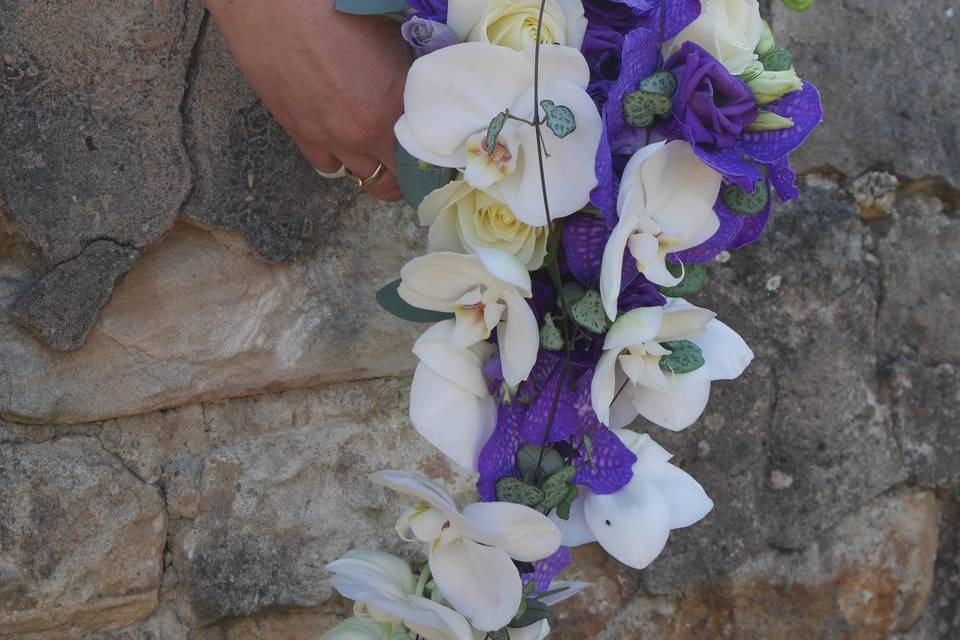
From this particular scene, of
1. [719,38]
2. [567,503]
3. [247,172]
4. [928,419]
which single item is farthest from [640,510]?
[928,419]

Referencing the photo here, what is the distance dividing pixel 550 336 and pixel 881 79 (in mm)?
883

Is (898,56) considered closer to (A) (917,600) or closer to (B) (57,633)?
(A) (917,600)

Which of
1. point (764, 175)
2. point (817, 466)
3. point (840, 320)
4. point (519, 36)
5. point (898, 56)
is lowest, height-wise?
point (817, 466)

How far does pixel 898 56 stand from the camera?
4.62ft

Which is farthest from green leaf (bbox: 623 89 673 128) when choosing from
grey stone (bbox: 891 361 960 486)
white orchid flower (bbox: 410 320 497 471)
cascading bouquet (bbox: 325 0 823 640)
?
grey stone (bbox: 891 361 960 486)

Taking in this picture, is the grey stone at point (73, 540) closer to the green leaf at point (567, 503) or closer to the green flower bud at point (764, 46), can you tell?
the green leaf at point (567, 503)

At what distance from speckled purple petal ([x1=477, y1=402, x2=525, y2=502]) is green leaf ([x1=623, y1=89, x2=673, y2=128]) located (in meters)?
0.26

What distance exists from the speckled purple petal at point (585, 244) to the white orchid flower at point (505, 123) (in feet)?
0.13

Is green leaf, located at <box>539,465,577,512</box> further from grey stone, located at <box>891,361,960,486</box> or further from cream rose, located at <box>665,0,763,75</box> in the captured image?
grey stone, located at <box>891,361,960,486</box>

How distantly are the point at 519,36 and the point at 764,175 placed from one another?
0.78 ft

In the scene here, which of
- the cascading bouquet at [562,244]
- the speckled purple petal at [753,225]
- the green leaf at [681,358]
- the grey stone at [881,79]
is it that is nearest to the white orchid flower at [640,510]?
the cascading bouquet at [562,244]

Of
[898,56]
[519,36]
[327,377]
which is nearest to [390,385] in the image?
[327,377]

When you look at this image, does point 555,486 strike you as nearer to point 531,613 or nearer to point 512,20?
point 531,613

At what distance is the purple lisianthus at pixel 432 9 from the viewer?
0.83 metres
